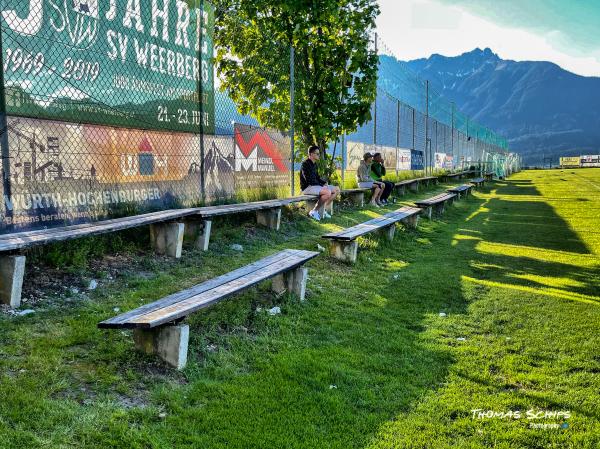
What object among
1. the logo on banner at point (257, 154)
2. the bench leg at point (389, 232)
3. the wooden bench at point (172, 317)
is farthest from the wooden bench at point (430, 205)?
the wooden bench at point (172, 317)

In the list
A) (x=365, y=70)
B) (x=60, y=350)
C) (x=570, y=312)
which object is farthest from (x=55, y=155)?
(x=365, y=70)

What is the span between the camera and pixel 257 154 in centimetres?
984

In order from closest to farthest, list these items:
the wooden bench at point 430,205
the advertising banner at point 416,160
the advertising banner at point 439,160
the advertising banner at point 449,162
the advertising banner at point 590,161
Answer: the wooden bench at point 430,205 < the advertising banner at point 416,160 < the advertising banner at point 439,160 < the advertising banner at point 449,162 < the advertising banner at point 590,161

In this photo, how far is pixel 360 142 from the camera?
17.1 metres

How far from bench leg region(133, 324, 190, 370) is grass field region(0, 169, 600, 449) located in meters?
0.07

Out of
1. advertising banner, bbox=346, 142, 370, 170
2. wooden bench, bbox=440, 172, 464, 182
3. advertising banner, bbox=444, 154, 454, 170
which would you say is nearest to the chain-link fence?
advertising banner, bbox=346, 142, 370, 170

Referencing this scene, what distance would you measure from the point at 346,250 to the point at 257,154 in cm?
364

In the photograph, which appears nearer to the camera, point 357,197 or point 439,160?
point 357,197

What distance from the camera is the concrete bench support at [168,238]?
5875 mm

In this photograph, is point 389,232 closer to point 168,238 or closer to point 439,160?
point 168,238

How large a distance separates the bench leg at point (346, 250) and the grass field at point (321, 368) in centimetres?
51

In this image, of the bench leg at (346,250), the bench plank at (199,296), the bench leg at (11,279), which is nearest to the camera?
the bench plank at (199,296)

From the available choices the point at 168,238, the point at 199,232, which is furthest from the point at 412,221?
the point at 168,238

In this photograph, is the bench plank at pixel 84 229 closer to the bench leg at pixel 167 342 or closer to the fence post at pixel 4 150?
the fence post at pixel 4 150
